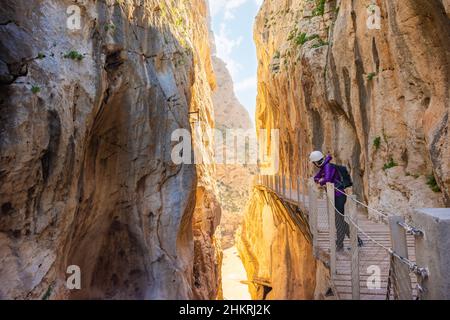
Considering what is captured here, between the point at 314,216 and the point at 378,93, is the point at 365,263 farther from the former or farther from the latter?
the point at 378,93

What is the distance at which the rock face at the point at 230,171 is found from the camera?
5400 centimetres

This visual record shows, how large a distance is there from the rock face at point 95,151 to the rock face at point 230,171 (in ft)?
91.2

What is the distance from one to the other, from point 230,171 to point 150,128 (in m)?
48.6

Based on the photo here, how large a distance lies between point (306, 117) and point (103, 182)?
10.8 metres

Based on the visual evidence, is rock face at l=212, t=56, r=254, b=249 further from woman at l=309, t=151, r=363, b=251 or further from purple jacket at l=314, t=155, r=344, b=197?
purple jacket at l=314, t=155, r=344, b=197

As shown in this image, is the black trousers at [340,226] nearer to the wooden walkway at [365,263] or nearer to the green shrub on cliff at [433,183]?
the wooden walkway at [365,263]

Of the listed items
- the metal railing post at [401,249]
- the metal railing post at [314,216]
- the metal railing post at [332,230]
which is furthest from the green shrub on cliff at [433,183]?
the metal railing post at [401,249]

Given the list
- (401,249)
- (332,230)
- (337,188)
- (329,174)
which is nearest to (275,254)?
(329,174)

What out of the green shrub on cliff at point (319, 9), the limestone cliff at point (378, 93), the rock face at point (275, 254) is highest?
the green shrub on cliff at point (319, 9)

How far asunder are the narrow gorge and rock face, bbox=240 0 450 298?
0.17 feet

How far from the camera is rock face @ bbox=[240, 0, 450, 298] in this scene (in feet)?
29.3

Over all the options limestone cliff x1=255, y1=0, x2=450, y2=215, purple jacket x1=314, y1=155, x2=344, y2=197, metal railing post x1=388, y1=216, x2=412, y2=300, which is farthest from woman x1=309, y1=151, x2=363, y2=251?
limestone cliff x1=255, y1=0, x2=450, y2=215

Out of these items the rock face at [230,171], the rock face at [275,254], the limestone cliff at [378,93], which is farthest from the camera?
the rock face at [230,171]

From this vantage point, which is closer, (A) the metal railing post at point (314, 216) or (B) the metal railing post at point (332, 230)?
(B) the metal railing post at point (332, 230)
